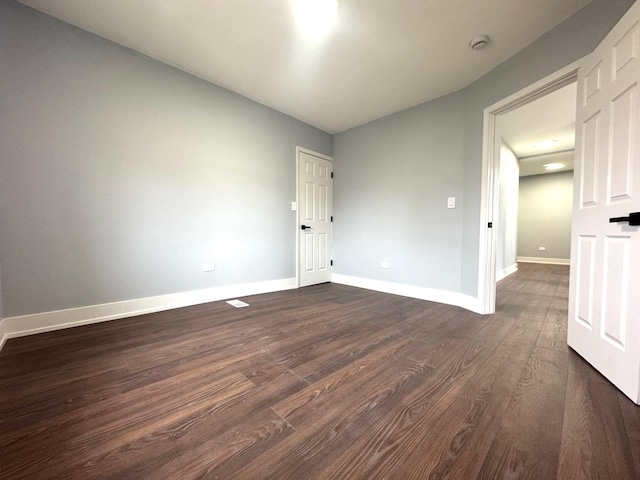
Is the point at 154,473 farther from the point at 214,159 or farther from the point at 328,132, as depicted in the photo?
the point at 328,132

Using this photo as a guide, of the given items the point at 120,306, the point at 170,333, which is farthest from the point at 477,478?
the point at 120,306

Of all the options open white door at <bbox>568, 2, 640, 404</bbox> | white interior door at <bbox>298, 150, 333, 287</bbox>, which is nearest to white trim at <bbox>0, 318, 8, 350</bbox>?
white interior door at <bbox>298, 150, 333, 287</bbox>

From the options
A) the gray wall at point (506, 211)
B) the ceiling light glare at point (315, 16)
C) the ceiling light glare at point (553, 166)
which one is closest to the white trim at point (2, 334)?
the ceiling light glare at point (315, 16)

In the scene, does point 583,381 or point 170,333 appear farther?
point 170,333

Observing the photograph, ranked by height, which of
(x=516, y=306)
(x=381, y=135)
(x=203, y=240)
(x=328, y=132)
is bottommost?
(x=516, y=306)

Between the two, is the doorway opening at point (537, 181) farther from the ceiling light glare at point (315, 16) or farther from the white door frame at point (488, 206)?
the ceiling light glare at point (315, 16)

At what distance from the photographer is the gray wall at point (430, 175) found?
1.99 metres

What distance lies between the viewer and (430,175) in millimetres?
3113

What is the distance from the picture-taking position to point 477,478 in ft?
2.69

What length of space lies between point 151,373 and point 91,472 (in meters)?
0.65

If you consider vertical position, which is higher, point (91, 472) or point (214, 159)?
point (214, 159)

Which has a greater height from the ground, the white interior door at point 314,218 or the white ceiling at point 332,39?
the white ceiling at point 332,39

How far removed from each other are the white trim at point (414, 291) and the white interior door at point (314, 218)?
45 cm

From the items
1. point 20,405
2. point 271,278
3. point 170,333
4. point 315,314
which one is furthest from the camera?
point 271,278
